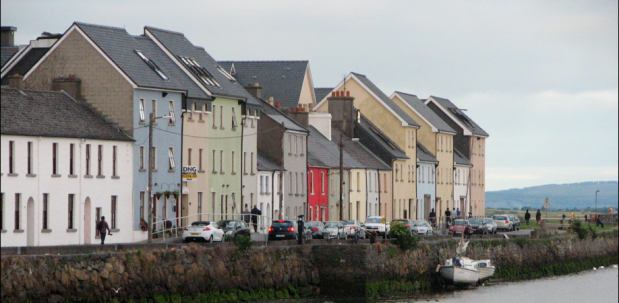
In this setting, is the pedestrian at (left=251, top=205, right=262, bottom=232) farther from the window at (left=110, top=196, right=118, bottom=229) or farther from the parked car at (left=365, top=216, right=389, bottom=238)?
the window at (left=110, top=196, right=118, bottom=229)

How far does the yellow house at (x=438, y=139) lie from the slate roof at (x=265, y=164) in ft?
123

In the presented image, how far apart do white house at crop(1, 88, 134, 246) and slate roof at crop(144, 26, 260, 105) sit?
12.7 meters

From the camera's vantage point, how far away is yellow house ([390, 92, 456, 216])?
414 feet

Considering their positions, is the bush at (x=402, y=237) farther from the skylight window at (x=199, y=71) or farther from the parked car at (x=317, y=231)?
the skylight window at (x=199, y=71)

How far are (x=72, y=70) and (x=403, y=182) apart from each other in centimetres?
4877

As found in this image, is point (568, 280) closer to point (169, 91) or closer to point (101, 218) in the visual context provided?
point (169, 91)

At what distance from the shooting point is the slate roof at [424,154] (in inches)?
4793

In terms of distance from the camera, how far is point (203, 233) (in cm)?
6569

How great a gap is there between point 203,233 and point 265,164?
23.6 meters

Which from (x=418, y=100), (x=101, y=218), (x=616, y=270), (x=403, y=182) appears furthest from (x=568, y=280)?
(x=418, y=100)

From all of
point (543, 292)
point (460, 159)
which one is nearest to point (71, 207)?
point (543, 292)

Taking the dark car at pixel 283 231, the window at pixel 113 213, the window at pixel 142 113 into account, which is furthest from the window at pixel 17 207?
the dark car at pixel 283 231

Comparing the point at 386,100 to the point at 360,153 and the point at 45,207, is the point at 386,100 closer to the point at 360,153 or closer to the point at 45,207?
the point at 360,153

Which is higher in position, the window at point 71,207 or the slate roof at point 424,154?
the slate roof at point 424,154
